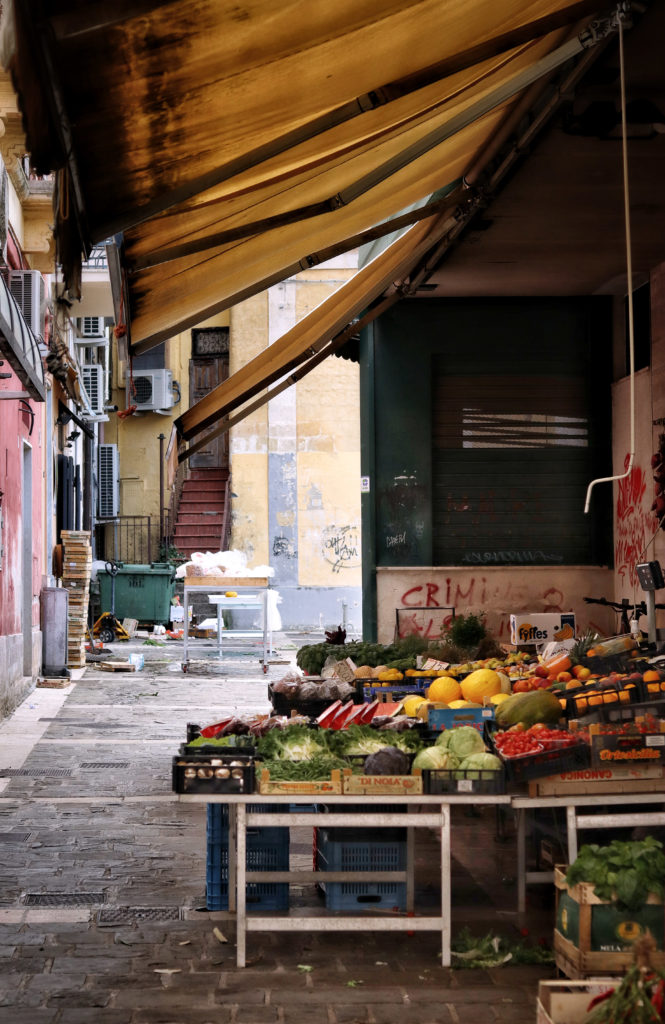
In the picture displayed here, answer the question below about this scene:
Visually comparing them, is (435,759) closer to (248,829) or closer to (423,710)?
(248,829)

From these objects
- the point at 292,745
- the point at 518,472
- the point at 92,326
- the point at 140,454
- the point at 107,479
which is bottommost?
the point at 292,745

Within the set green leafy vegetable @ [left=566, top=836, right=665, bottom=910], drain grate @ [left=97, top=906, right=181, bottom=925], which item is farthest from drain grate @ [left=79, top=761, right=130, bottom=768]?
green leafy vegetable @ [left=566, top=836, right=665, bottom=910]

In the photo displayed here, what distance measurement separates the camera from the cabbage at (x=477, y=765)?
5.24m

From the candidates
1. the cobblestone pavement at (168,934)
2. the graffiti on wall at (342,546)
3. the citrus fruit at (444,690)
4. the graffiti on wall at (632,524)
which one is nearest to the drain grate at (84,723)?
the cobblestone pavement at (168,934)

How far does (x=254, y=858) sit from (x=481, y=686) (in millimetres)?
2046

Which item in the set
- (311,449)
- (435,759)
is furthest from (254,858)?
(311,449)

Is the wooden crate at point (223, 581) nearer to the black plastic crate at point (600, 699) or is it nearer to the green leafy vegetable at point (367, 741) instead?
the black plastic crate at point (600, 699)

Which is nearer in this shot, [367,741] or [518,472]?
[367,741]

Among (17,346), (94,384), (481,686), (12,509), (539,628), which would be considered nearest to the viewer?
(481,686)

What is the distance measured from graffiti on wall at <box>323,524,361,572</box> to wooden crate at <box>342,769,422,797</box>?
824 inches

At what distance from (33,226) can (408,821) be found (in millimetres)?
12475

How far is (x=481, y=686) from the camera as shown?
7227mm

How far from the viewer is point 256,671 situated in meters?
17.4

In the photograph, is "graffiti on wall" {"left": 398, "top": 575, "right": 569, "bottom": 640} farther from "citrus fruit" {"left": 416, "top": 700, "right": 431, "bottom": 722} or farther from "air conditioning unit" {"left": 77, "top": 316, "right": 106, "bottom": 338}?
"air conditioning unit" {"left": 77, "top": 316, "right": 106, "bottom": 338}
